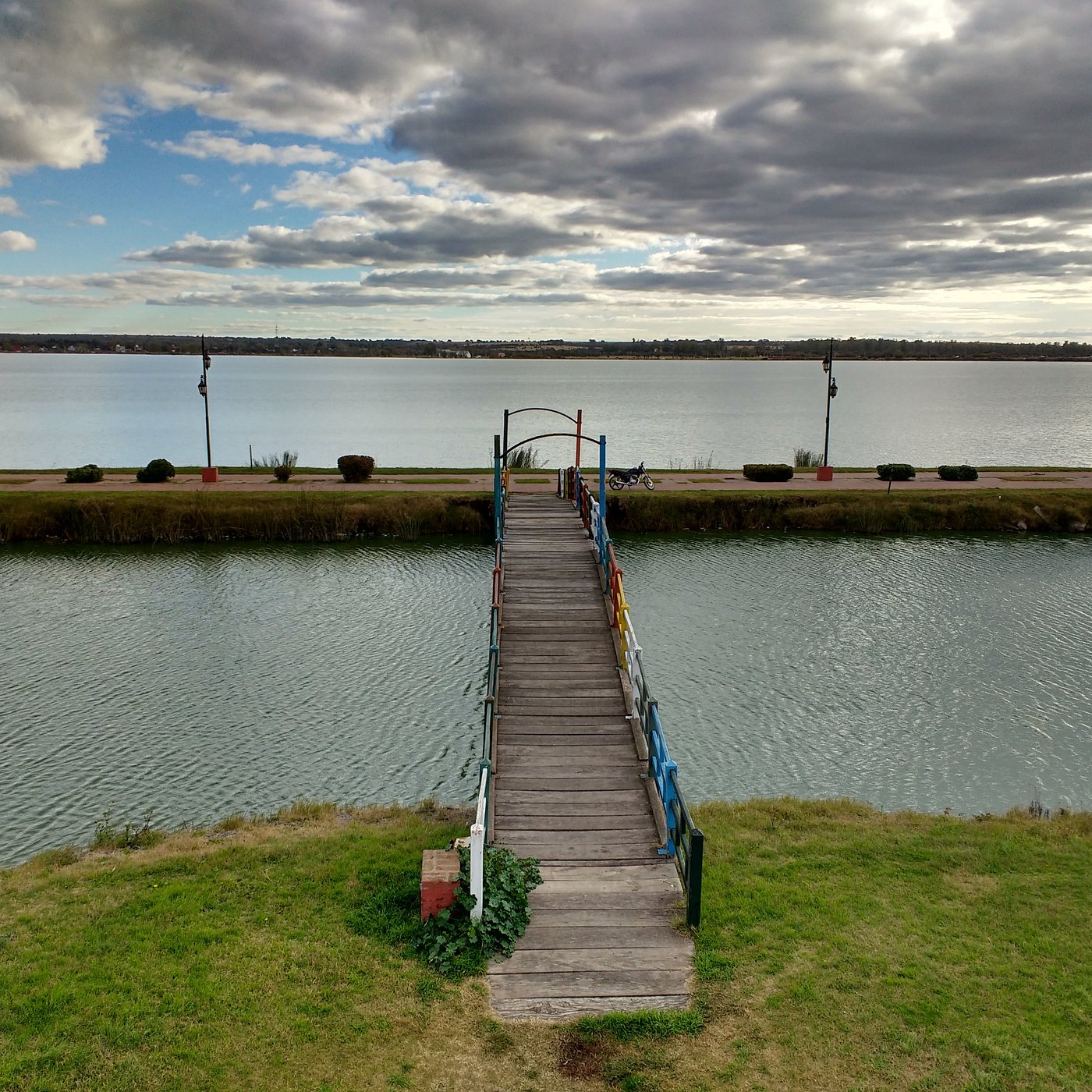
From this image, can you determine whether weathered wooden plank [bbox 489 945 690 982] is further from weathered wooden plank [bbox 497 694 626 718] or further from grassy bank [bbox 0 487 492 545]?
grassy bank [bbox 0 487 492 545]

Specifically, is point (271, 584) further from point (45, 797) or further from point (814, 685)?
point (814, 685)

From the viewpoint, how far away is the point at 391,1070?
7.32 m

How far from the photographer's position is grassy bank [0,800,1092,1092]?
7324 millimetres

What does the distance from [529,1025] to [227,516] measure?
3032 cm

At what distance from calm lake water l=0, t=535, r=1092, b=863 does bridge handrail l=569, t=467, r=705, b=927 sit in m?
3.12

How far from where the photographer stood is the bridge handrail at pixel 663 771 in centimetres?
915

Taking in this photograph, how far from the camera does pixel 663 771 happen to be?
34.9ft

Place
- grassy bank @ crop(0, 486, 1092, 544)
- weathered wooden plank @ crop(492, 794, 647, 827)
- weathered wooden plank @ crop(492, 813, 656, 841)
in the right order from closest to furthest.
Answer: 1. weathered wooden plank @ crop(492, 813, 656, 841)
2. weathered wooden plank @ crop(492, 794, 647, 827)
3. grassy bank @ crop(0, 486, 1092, 544)

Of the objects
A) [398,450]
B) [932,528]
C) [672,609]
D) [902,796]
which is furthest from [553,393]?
[902,796]

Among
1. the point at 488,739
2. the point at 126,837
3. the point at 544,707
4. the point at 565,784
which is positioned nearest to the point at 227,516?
the point at 126,837

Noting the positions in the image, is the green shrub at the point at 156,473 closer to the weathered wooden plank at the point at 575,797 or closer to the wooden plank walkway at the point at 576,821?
the wooden plank walkway at the point at 576,821

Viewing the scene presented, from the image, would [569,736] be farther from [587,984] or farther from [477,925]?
[587,984]

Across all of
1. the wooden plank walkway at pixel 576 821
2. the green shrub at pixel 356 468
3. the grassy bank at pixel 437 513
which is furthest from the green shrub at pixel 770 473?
the wooden plank walkway at pixel 576 821

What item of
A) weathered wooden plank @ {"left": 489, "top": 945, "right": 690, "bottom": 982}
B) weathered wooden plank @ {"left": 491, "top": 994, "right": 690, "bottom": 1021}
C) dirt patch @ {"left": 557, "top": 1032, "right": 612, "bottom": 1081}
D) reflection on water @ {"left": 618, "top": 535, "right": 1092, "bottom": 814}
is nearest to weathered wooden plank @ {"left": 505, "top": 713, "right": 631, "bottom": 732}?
reflection on water @ {"left": 618, "top": 535, "right": 1092, "bottom": 814}
